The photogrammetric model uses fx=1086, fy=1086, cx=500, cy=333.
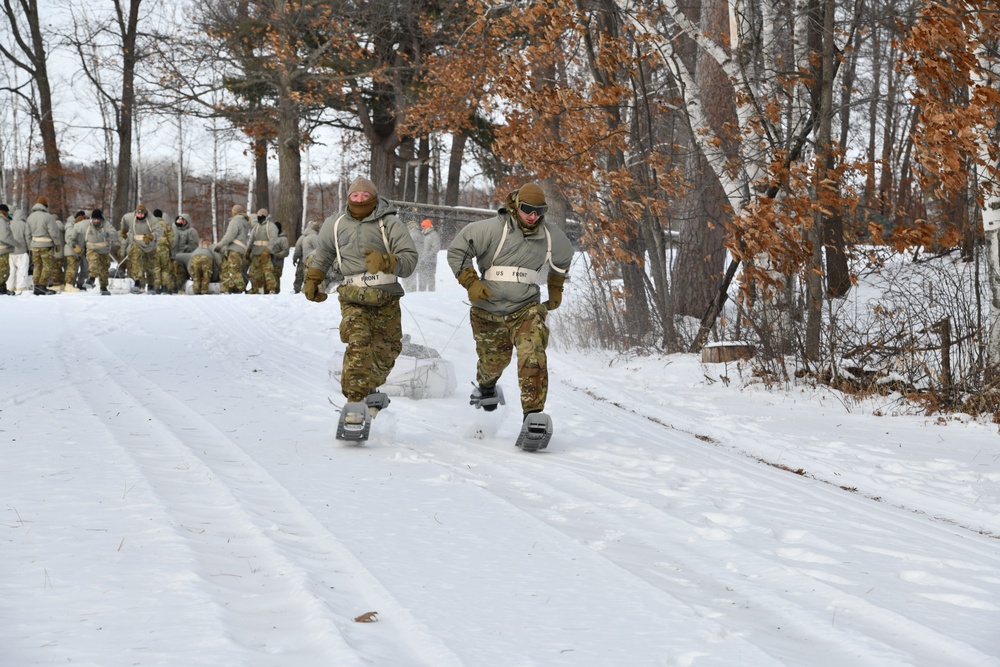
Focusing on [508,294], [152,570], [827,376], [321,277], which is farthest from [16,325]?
[152,570]

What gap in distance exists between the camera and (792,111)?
11672 millimetres

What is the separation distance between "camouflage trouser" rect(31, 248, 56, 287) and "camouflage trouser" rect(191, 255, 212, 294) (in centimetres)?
293

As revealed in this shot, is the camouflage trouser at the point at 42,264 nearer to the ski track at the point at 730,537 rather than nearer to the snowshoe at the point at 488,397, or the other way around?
the snowshoe at the point at 488,397

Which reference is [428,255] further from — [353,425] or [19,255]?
[353,425]

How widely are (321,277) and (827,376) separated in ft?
18.1

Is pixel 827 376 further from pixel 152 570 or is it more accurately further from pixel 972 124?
pixel 152 570

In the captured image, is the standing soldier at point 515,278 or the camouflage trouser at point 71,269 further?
the camouflage trouser at point 71,269

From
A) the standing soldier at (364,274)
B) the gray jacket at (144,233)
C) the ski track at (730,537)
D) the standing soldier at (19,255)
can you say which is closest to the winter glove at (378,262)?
the standing soldier at (364,274)

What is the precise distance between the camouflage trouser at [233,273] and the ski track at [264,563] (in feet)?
55.4

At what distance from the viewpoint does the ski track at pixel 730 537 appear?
4.00m

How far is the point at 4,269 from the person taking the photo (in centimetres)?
2305

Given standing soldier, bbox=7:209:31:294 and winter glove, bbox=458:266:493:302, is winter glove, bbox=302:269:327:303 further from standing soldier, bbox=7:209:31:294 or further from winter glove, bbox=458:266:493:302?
standing soldier, bbox=7:209:31:294

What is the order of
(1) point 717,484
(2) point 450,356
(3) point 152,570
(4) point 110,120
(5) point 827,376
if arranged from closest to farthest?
(3) point 152,570 → (1) point 717,484 → (5) point 827,376 → (2) point 450,356 → (4) point 110,120

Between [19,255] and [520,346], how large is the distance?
62.4 feet
